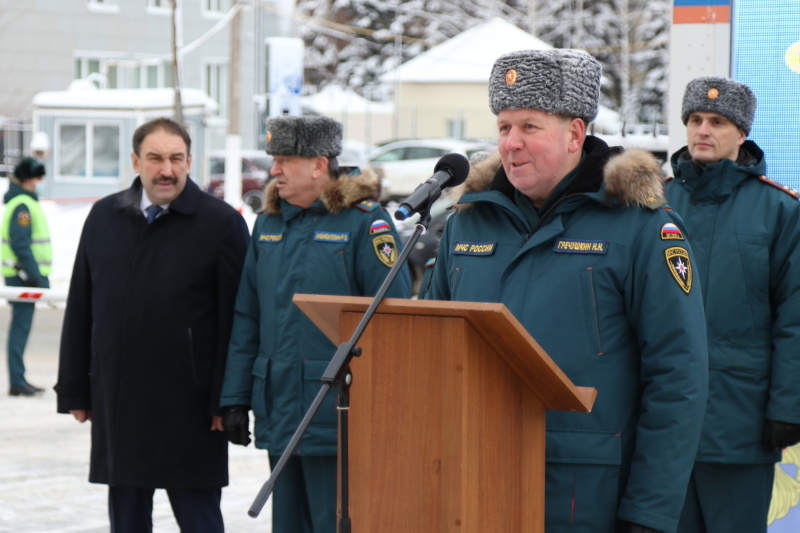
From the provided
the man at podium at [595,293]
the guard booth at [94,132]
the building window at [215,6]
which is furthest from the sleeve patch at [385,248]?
the building window at [215,6]

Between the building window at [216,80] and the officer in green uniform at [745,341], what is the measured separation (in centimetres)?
3390

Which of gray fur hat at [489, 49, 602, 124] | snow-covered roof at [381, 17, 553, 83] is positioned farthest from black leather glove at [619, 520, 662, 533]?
snow-covered roof at [381, 17, 553, 83]

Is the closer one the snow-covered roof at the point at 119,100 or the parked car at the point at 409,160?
the snow-covered roof at the point at 119,100

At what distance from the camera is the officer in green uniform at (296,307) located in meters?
4.88

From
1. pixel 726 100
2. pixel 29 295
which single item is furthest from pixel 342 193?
pixel 29 295

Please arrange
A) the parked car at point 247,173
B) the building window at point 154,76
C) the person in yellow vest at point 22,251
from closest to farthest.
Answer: the person in yellow vest at point 22,251 → the parked car at point 247,173 → the building window at point 154,76

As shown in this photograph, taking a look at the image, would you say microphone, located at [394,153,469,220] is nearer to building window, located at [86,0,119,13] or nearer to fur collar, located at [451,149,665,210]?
fur collar, located at [451,149,665,210]

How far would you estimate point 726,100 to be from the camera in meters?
4.89

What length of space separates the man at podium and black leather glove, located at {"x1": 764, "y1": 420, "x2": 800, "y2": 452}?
154 centimetres

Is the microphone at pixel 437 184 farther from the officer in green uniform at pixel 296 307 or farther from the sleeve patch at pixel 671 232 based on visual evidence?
the officer in green uniform at pixel 296 307

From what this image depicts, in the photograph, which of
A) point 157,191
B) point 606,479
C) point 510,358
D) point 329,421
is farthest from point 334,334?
point 157,191

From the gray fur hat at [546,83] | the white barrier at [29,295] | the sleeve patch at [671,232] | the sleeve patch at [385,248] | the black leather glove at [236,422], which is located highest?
the gray fur hat at [546,83]

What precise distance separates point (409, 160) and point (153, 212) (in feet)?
83.3

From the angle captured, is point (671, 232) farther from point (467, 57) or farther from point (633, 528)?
point (467, 57)
